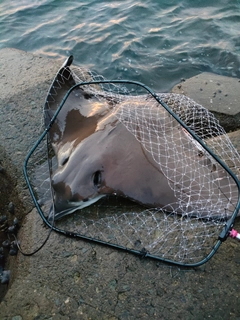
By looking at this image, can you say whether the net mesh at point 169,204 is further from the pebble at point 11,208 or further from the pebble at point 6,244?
the pebble at point 6,244

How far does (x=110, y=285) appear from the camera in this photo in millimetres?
2828

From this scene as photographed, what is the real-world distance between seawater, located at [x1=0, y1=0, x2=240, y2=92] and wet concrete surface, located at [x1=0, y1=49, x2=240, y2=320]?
13.0 ft

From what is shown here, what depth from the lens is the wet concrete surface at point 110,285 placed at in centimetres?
264

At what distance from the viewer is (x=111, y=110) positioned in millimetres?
3727

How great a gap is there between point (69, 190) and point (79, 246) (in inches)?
20.2

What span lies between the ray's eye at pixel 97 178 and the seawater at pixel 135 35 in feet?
11.6

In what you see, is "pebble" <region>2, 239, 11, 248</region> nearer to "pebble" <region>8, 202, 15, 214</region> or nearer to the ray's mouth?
"pebble" <region>8, 202, 15, 214</region>

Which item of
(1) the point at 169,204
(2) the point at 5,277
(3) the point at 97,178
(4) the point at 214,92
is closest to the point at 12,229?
(2) the point at 5,277

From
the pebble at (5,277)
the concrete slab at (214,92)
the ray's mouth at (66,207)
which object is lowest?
the concrete slab at (214,92)

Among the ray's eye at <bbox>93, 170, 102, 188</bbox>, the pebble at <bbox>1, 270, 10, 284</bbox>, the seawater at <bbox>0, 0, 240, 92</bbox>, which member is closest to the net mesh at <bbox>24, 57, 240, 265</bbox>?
the ray's eye at <bbox>93, 170, 102, 188</bbox>

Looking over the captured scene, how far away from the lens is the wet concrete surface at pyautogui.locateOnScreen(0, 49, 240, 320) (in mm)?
2641

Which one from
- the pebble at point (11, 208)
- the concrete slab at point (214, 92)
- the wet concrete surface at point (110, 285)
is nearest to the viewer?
the wet concrete surface at point (110, 285)

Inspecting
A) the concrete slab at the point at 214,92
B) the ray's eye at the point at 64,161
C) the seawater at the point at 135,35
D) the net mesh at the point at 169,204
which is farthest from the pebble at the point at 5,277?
the seawater at the point at 135,35

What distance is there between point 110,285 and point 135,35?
20.0ft
